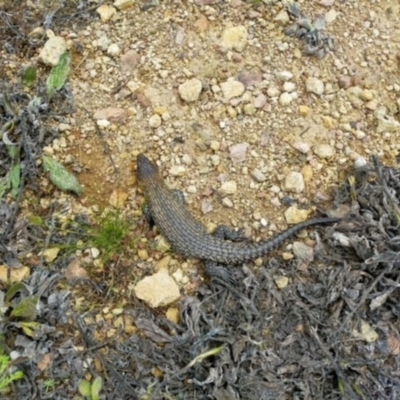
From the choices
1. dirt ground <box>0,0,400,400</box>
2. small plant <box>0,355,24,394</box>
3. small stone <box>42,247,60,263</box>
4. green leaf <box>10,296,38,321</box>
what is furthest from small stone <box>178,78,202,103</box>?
small plant <box>0,355,24,394</box>

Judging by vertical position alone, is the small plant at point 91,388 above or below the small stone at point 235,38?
below

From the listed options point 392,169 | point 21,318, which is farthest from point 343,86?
point 21,318

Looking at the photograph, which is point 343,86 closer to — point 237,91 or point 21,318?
point 237,91

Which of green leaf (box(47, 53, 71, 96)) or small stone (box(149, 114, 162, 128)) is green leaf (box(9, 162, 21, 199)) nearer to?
green leaf (box(47, 53, 71, 96))

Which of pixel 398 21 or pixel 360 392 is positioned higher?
pixel 398 21

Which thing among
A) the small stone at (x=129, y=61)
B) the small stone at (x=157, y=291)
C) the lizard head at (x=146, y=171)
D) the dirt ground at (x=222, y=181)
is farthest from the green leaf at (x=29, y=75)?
the small stone at (x=157, y=291)

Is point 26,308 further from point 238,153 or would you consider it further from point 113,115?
point 238,153

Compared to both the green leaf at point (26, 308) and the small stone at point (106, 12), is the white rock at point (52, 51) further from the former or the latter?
the green leaf at point (26, 308)
